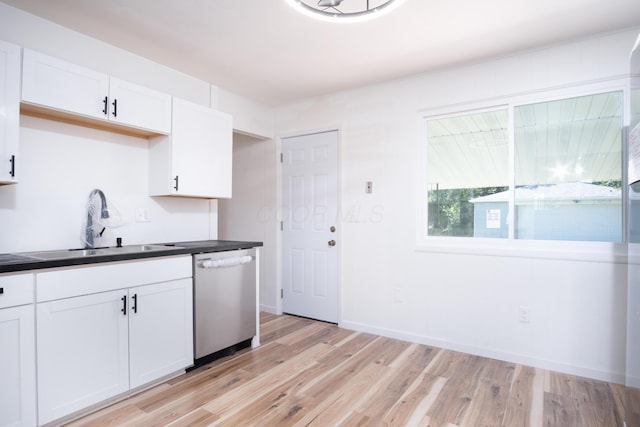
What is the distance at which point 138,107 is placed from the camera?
2633 mm

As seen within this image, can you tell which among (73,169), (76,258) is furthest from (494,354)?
(73,169)

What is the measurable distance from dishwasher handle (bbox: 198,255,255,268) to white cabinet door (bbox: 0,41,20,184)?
1243 mm

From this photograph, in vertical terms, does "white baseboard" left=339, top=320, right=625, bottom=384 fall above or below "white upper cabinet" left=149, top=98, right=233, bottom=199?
below

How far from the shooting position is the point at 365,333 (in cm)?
354

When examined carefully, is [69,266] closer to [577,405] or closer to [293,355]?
[293,355]

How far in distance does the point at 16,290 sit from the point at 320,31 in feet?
7.82

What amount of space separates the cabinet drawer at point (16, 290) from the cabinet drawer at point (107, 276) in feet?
0.13

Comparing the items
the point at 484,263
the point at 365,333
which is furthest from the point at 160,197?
the point at 484,263

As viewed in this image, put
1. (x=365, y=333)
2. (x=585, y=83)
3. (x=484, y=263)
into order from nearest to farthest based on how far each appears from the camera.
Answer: (x=585, y=83) → (x=484, y=263) → (x=365, y=333)

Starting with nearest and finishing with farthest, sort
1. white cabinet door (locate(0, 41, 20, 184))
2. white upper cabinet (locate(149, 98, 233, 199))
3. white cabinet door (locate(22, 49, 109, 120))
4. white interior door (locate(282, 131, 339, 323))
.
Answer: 1. white cabinet door (locate(0, 41, 20, 184))
2. white cabinet door (locate(22, 49, 109, 120))
3. white upper cabinet (locate(149, 98, 233, 199))
4. white interior door (locate(282, 131, 339, 323))

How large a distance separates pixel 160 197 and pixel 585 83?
348 centimetres

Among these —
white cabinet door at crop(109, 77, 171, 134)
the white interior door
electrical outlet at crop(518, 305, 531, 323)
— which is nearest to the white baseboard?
electrical outlet at crop(518, 305, 531, 323)

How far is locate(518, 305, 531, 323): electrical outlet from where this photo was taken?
277 centimetres

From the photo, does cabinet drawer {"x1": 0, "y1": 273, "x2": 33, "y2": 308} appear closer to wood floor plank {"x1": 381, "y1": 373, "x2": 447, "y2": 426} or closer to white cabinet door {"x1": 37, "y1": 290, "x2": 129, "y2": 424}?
white cabinet door {"x1": 37, "y1": 290, "x2": 129, "y2": 424}
